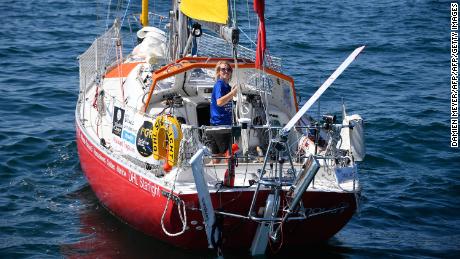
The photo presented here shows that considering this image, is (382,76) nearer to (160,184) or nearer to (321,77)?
(321,77)

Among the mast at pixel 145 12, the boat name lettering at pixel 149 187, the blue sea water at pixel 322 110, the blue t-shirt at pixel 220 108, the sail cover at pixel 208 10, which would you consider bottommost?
the blue sea water at pixel 322 110

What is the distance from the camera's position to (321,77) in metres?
22.7

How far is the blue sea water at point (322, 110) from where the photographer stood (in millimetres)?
14023

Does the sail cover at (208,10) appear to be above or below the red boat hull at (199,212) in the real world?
above

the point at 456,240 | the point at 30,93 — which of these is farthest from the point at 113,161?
the point at 30,93

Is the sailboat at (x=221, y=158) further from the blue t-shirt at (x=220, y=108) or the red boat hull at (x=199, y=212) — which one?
the blue t-shirt at (x=220, y=108)

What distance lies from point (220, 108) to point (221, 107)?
2cm

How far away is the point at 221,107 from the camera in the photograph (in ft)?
44.5

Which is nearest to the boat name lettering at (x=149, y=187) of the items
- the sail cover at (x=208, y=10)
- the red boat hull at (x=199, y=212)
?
the red boat hull at (x=199, y=212)

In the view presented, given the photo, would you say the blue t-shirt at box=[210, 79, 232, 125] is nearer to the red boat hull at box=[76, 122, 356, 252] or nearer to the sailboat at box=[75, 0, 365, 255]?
the sailboat at box=[75, 0, 365, 255]

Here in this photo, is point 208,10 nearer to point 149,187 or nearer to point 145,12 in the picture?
point 149,187

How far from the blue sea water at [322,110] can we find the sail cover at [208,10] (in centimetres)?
348

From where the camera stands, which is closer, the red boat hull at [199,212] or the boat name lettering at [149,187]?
the red boat hull at [199,212]

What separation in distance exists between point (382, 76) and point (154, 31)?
27.9 feet
